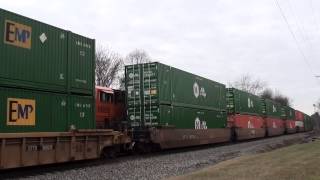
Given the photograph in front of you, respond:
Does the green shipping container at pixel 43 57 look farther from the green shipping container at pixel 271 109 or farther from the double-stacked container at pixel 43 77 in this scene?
the green shipping container at pixel 271 109

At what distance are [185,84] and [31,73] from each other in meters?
12.2

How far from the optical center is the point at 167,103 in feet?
71.2

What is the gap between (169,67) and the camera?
888 inches

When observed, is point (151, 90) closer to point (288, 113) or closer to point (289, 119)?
point (288, 113)

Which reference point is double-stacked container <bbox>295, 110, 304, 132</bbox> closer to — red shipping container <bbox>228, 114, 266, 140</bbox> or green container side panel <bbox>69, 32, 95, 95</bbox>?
red shipping container <bbox>228, 114, 266, 140</bbox>

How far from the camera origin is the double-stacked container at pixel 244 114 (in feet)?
106

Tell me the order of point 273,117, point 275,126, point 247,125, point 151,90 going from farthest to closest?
point 275,126 → point 273,117 → point 247,125 → point 151,90

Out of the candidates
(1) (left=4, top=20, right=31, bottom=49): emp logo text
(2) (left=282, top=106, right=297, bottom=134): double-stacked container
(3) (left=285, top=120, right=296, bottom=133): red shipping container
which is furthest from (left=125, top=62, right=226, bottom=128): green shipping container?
(3) (left=285, top=120, right=296, bottom=133): red shipping container

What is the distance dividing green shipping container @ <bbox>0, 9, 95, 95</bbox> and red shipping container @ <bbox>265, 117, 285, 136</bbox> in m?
30.4

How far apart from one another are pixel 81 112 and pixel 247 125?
22293 millimetres

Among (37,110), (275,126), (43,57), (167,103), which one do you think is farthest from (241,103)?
(37,110)

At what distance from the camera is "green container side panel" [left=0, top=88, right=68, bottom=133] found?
480 inches

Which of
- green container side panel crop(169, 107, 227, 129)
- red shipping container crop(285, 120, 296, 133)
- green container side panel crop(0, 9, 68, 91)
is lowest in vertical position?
red shipping container crop(285, 120, 296, 133)

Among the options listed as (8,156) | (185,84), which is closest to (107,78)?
(185,84)
